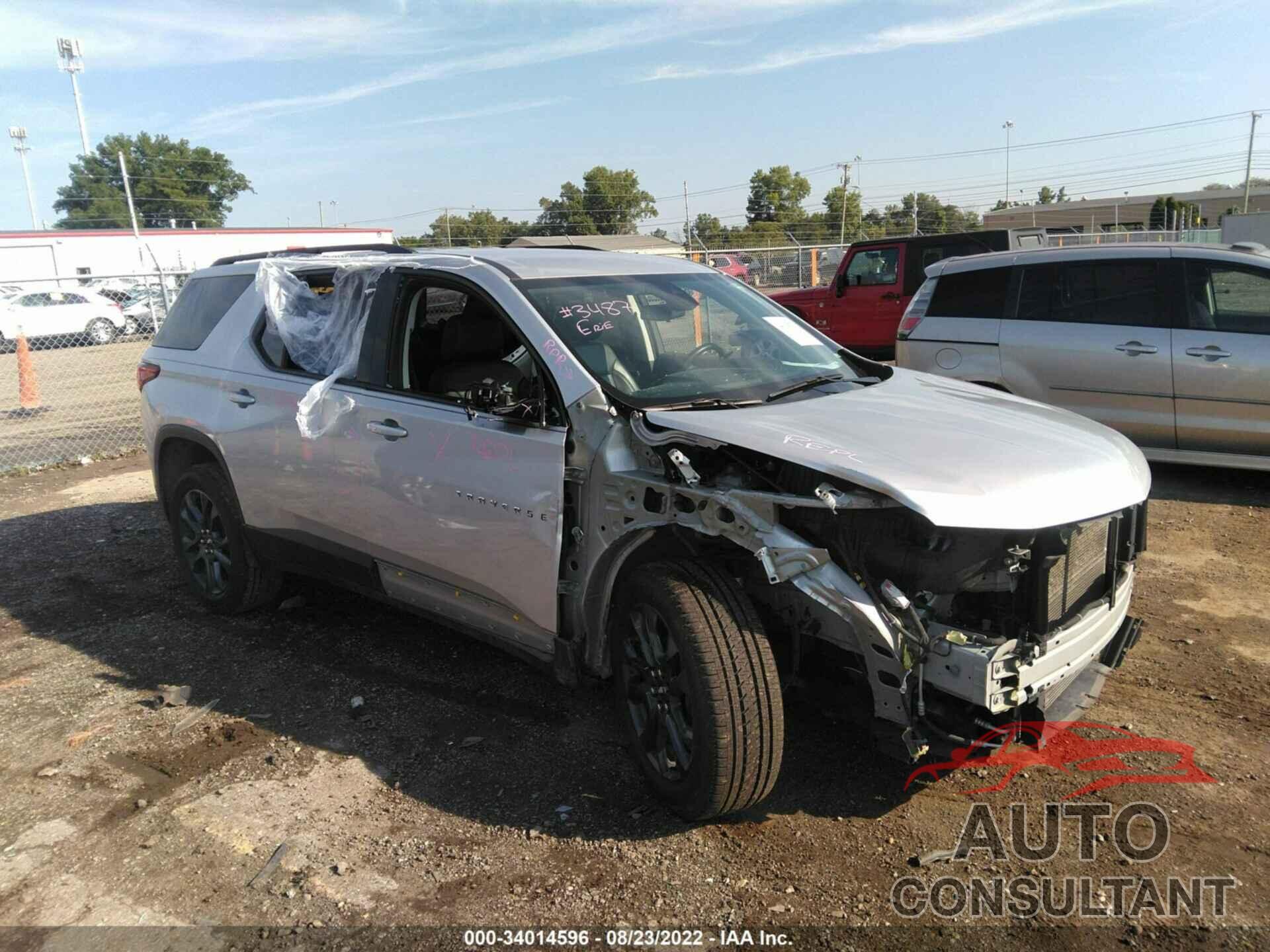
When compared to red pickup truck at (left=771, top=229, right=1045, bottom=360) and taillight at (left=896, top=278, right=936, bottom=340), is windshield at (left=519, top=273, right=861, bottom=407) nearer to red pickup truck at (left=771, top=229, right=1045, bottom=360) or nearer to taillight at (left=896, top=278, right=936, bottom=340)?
taillight at (left=896, top=278, right=936, bottom=340)

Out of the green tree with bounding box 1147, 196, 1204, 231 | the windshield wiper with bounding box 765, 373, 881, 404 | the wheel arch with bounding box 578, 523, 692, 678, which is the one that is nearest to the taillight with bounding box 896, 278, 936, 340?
the windshield wiper with bounding box 765, 373, 881, 404

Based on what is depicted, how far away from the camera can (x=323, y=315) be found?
193 inches

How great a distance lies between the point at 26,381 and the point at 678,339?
12.4m

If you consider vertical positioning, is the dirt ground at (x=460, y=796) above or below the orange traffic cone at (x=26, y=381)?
below

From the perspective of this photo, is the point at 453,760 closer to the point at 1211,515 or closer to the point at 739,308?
the point at 739,308

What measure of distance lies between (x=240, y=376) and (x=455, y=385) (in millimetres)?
1563

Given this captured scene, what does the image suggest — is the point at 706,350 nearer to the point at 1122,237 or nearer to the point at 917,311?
the point at 917,311

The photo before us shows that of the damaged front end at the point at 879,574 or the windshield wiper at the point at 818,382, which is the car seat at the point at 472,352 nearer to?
the damaged front end at the point at 879,574

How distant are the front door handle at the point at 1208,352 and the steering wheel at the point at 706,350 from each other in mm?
4593

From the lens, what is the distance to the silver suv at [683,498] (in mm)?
2936

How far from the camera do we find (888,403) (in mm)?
3709

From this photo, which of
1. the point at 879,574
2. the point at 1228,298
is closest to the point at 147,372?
the point at 879,574

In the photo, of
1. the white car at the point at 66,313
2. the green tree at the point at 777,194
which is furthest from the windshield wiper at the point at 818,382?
the green tree at the point at 777,194

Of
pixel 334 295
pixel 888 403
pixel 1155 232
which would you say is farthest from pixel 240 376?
pixel 1155 232
